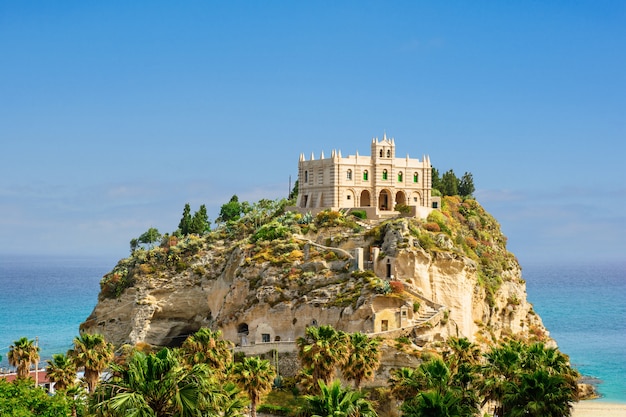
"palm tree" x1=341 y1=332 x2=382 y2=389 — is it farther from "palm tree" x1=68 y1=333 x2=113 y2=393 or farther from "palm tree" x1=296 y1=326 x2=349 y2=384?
"palm tree" x1=68 y1=333 x2=113 y2=393

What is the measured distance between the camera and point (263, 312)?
294 ft

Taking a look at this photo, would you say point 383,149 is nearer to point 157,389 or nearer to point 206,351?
point 206,351

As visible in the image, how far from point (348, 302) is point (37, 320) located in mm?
126153

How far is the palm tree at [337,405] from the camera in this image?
A: 40.4m

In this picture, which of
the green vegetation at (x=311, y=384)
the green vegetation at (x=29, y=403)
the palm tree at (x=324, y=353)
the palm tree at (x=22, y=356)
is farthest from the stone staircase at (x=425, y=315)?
the green vegetation at (x=29, y=403)

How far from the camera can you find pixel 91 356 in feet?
212

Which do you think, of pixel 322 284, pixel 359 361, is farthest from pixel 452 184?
pixel 359 361

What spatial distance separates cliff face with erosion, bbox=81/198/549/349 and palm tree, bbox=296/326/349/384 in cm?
2027

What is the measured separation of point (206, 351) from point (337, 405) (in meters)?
21.3

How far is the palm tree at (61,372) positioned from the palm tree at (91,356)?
4.92ft

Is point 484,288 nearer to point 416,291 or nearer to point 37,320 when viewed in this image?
point 416,291

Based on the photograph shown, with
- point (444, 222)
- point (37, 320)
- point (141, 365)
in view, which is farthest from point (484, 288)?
point (37, 320)

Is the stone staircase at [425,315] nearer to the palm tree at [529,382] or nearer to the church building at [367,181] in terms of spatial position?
the church building at [367,181]

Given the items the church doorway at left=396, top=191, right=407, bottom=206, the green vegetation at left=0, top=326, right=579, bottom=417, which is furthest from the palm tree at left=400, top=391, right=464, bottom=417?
the church doorway at left=396, top=191, right=407, bottom=206
